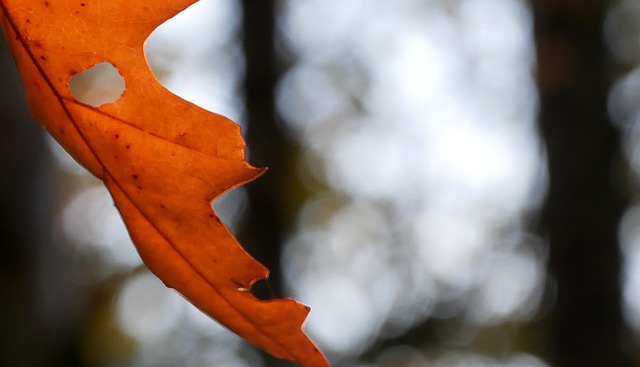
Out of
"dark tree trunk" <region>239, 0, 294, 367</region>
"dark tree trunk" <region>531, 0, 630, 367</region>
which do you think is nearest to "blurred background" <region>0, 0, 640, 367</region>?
"dark tree trunk" <region>239, 0, 294, 367</region>

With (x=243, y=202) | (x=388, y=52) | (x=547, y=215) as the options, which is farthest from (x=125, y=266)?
(x=547, y=215)

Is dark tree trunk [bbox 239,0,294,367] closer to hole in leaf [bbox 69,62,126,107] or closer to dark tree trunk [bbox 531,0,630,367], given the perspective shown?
hole in leaf [bbox 69,62,126,107]

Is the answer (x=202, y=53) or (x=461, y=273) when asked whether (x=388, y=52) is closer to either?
(x=202, y=53)

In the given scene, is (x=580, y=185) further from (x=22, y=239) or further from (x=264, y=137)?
(x=264, y=137)

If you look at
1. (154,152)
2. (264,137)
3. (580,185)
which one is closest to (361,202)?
(264,137)

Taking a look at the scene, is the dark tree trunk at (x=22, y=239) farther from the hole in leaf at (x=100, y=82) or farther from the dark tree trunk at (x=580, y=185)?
the dark tree trunk at (x=580, y=185)

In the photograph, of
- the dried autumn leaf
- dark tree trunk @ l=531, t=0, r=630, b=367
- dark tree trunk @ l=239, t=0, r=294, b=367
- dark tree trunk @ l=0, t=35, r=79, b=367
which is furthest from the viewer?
dark tree trunk @ l=239, t=0, r=294, b=367
